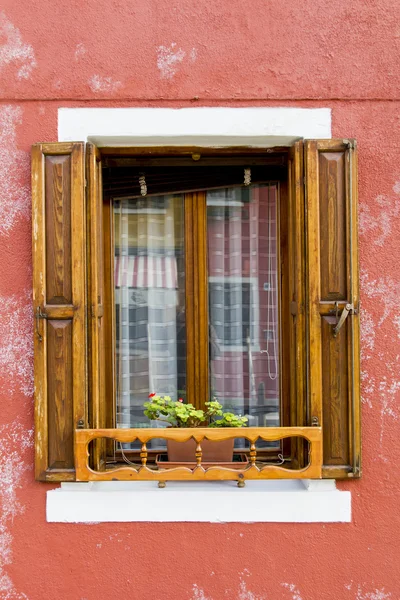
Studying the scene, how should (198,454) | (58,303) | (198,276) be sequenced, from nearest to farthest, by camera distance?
(198,454) < (58,303) < (198,276)

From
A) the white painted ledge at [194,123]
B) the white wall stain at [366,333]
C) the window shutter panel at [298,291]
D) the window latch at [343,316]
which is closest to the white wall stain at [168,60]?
the white painted ledge at [194,123]

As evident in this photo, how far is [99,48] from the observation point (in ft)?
10.6

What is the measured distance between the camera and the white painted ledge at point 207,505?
3.14m

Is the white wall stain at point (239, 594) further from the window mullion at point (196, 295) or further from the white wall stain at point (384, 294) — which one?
the white wall stain at point (384, 294)

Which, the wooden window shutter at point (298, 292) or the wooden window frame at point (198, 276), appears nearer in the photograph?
the wooden window shutter at point (298, 292)

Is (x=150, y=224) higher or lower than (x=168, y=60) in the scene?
lower

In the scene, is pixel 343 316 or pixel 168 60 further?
pixel 168 60

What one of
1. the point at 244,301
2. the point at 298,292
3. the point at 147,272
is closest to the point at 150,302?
the point at 147,272

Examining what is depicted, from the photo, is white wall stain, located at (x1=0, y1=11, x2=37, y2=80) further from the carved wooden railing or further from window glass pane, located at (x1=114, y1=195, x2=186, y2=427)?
the carved wooden railing

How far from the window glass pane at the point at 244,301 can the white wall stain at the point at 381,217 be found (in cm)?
50

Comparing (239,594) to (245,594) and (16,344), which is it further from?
(16,344)

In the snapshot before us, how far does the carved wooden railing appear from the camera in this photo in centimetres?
305

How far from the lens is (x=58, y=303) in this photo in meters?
3.17

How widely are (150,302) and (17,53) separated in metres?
1.49
